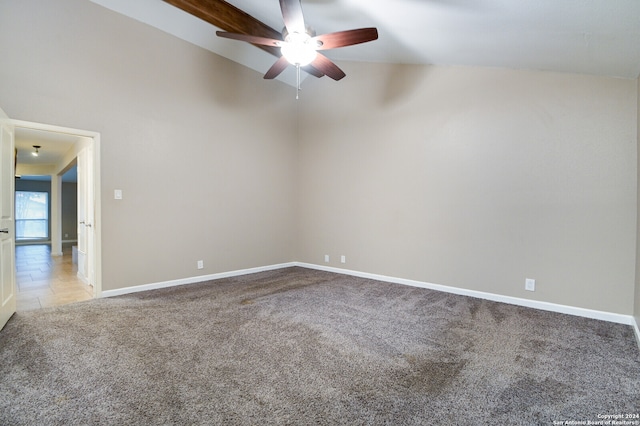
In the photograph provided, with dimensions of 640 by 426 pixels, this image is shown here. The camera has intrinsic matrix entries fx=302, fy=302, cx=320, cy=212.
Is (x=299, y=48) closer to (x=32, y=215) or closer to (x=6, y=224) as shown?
(x=6, y=224)

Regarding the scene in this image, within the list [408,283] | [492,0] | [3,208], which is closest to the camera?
[492,0]

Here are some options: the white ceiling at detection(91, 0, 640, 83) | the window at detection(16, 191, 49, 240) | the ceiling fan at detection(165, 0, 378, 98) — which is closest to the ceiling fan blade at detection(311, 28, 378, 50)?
the ceiling fan at detection(165, 0, 378, 98)

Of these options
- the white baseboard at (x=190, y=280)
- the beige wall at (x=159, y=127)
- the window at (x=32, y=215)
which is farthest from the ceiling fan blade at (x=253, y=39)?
the window at (x=32, y=215)

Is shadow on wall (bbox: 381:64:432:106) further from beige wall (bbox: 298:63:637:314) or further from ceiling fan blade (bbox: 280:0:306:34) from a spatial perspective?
ceiling fan blade (bbox: 280:0:306:34)

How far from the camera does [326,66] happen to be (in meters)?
3.31

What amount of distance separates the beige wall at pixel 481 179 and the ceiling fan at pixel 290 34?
1353 millimetres

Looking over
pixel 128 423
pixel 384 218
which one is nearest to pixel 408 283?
pixel 384 218

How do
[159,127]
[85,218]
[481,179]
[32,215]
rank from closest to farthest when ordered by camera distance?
1. [481,179]
2. [159,127]
3. [85,218]
4. [32,215]

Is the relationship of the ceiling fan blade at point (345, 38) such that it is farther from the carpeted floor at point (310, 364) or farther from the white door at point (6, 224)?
the white door at point (6, 224)

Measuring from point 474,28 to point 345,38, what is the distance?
3.86 feet

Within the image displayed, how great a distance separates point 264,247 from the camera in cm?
514

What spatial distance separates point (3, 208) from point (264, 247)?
315 cm

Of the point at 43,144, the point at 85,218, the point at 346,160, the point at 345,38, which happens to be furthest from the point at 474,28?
the point at 43,144

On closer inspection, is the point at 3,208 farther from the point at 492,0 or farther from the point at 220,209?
the point at 492,0
